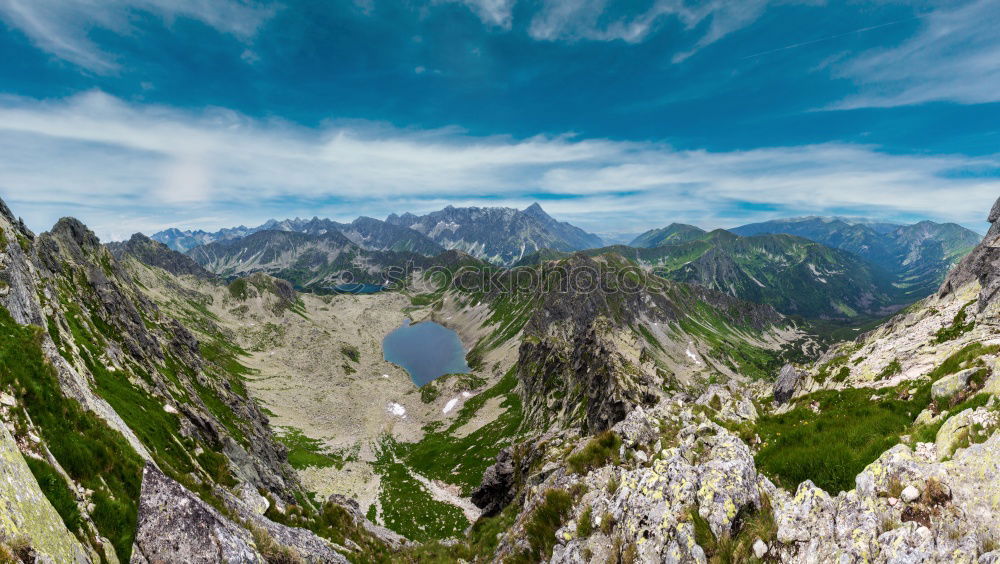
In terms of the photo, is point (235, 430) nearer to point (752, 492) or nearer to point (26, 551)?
point (26, 551)

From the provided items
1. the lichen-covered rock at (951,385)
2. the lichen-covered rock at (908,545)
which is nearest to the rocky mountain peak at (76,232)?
the lichen-covered rock at (908,545)

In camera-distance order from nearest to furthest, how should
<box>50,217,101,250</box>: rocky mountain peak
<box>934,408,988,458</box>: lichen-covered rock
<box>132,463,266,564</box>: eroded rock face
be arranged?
<box>934,408,988,458</box>: lichen-covered rock, <box>132,463,266,564</box>: eroded rock face, <box>50,217,101,250</box>: rocky mountain peak

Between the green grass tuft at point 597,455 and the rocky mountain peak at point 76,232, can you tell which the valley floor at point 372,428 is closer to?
the green grass tuft at point 597,455

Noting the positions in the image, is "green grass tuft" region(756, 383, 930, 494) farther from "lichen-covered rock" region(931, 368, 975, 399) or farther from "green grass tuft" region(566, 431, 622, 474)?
"green grass tuft" region(566, 431, 622, 474)

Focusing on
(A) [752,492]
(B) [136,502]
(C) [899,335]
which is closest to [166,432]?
(B) [136,502]

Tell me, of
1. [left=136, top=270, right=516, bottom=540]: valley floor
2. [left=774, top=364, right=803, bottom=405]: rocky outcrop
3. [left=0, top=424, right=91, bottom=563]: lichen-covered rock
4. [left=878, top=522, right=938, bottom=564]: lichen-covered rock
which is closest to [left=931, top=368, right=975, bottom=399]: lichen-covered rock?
[left=878, top=522, right=938, bottom=564]: lichen-covered rock

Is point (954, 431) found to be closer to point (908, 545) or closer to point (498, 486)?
point (908, 545)
